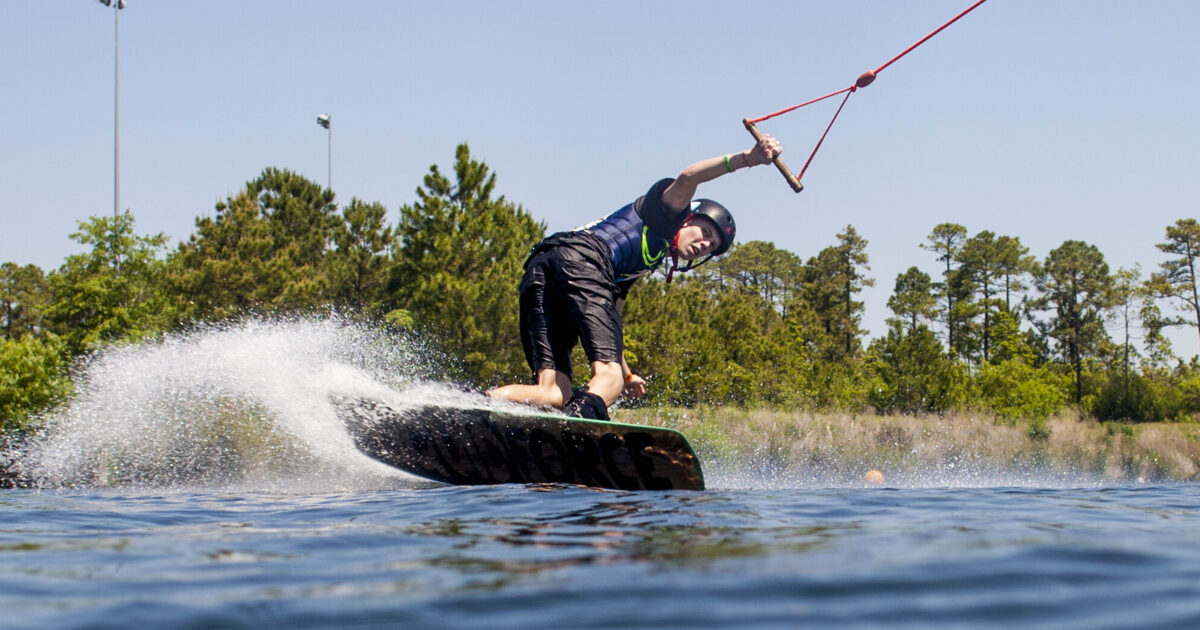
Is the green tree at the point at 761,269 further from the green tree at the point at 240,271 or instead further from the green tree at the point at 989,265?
the green tree at the point at 240,271

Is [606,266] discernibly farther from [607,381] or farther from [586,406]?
[586,406]

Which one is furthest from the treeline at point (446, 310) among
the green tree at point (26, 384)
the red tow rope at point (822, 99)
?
the red tow rope at point (822, 99)

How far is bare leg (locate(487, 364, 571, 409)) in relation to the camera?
4699 mm

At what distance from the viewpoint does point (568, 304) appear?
194 inches

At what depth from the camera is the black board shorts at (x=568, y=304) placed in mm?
4785

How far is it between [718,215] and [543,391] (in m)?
1.50

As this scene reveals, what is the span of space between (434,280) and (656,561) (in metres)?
21.4

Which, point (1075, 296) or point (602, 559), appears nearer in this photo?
point (602, 559)

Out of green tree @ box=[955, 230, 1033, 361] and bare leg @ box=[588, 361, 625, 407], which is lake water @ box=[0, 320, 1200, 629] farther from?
green tree @ box=[955, 230, 1033, 361]

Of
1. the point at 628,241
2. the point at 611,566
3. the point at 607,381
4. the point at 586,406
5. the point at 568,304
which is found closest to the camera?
the point at 611,566

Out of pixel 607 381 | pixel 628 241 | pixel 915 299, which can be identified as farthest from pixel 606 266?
pixel 915 299

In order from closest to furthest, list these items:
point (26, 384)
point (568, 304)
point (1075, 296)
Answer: point (568, 304)
point (26, 384)
point (1075, 296)

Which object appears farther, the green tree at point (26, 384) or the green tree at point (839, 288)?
the green tree at point (839, 288)

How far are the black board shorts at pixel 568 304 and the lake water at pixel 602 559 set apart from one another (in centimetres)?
121
